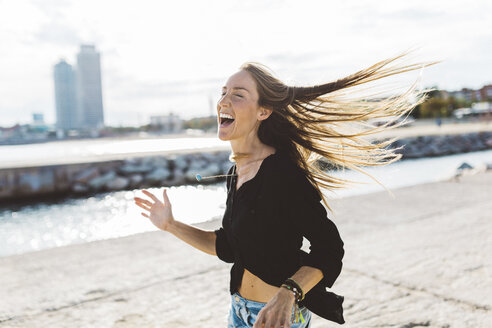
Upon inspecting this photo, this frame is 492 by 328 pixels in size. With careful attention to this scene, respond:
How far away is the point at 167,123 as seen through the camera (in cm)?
8238

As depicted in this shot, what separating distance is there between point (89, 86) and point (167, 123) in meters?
27.2

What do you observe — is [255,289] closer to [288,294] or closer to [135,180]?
[288,294]

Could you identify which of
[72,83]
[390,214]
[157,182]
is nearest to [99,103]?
[72,83]

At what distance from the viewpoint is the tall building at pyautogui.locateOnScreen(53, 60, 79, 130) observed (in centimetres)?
11175

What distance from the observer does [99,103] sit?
320ft

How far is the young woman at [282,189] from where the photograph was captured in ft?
5.02

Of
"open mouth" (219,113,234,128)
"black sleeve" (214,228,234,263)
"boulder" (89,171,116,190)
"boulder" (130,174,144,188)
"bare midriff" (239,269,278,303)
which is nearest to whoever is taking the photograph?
"bare midriff" (239,269,278,303)

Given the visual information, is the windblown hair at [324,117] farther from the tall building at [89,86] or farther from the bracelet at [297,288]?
the tall building at [89,86]

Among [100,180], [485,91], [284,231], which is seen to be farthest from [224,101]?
[485,91]

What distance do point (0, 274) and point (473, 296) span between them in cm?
386

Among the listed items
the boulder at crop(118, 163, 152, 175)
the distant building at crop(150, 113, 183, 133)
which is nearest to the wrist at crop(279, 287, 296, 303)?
the boulder at crop(118, 163, 152, 175)

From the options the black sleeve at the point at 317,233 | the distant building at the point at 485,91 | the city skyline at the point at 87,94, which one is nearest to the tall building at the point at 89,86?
the city skyline at the point at 87,94

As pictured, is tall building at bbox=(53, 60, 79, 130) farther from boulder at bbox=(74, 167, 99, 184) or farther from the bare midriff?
the bare midriff

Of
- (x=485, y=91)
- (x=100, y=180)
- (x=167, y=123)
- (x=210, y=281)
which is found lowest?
(x=100, y=180)
